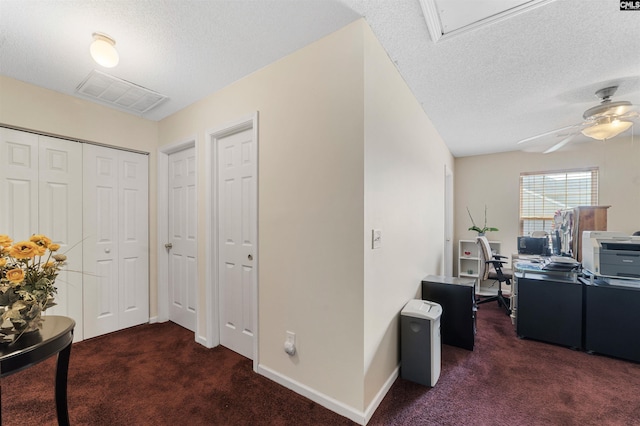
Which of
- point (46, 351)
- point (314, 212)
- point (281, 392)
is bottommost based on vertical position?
point (281, 392)

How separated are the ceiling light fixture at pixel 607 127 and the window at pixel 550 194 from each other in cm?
184

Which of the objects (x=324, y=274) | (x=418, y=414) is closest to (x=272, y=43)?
(x=324, y=274)

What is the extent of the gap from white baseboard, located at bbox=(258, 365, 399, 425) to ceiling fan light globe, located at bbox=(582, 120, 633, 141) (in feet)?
10.2

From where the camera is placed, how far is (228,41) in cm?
184

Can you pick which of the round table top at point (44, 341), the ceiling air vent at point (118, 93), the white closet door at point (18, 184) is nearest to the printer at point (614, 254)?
the round table top at point (44, 341)

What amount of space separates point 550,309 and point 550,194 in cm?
253

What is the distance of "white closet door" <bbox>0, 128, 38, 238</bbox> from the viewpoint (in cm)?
227

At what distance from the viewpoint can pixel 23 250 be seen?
1191mm

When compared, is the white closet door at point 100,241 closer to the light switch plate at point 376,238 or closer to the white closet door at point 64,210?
the white closet door at point 64,210

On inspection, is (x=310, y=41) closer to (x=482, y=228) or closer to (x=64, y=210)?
(x=64, y=210)

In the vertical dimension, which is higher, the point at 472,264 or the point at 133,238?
the point at 133,238

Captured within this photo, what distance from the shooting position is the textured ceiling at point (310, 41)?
1552mm

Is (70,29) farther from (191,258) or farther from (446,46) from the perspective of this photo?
(446,46)

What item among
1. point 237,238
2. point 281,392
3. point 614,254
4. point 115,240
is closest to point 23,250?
point 237,238
